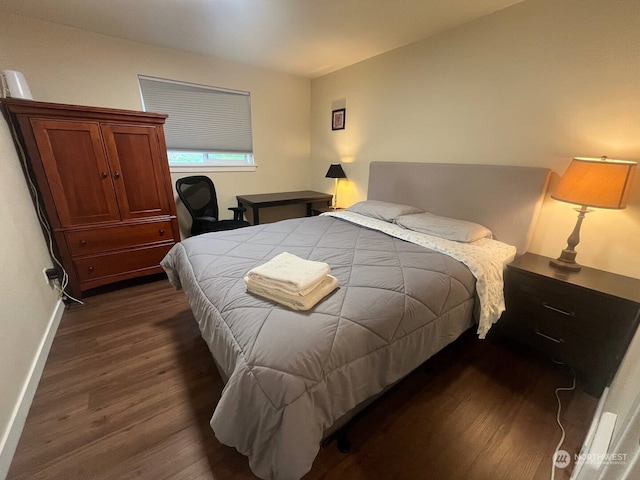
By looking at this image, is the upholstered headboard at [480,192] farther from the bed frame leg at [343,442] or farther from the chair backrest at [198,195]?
the chair backrest at [198,195]

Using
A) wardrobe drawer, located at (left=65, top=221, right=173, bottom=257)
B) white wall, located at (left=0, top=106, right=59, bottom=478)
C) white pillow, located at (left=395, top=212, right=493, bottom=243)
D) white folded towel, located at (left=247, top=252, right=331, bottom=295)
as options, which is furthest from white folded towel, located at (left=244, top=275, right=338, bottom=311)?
wardrobe drawer, located at (left=65, top=221, right=173, bottom=257)

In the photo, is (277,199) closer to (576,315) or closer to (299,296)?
(299,296)

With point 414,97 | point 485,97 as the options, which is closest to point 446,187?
point 485,97

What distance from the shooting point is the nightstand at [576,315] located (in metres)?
1.36

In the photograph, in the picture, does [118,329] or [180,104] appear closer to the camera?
[118,329]

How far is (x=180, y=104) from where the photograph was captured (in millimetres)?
2932

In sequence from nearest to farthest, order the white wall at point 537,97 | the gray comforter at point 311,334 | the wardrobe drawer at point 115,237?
1. the gray comforter at point 311,334
2. the white wall at point 537,97
3. the wardrobe drawer at point 115,237

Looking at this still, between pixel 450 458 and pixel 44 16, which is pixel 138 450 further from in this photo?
pixel 44 16

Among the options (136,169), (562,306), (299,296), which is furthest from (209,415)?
(136,169)

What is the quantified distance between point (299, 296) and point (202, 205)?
8.07 ft

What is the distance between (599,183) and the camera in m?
1.42

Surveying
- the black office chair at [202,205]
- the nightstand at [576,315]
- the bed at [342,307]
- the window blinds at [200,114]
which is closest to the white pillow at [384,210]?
the bed at [342,307]

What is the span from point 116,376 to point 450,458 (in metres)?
1.83

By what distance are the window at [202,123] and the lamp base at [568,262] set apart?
327 cm
